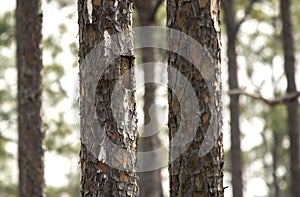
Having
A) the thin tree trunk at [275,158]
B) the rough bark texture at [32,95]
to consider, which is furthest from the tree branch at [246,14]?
the thin tree trunk at [275,158]

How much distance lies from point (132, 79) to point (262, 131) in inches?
989

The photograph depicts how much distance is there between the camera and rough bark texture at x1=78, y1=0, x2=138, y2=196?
571cm

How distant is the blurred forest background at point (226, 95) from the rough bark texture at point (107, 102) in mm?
6677

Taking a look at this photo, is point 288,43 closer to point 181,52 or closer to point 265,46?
point 181,52

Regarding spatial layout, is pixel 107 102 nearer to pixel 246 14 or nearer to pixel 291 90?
pixel 291 90

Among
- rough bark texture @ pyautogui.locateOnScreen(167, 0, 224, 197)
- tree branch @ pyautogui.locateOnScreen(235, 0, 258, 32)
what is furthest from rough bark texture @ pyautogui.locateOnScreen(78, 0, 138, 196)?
tree branch @ pyautogui.locateOnScreen(235, 0, 258, 32)

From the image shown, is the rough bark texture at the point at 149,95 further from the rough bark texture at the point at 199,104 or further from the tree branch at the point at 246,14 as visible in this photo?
the rough bark texture at the point at 199,104

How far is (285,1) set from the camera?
14.0 m

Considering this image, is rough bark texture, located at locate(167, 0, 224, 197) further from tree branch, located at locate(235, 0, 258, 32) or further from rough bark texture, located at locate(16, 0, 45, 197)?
tree branch, located at locate(235, 0, 258, 32)

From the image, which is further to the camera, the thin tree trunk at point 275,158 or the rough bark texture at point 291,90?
the thin tree trunk at point 275,158

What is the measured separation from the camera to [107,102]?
5773 millimetres

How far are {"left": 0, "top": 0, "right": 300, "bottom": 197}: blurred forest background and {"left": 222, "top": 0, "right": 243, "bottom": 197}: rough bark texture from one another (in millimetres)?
20

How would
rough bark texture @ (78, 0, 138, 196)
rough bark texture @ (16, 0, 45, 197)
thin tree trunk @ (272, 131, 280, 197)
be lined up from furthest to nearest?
thin tree trunk @ (272, 131, 280, 197)
rough bark texture @ (16, 0, 45, 197)
rough bark texture @ (78, 0, 138, 196)

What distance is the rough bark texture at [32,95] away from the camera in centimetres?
953
